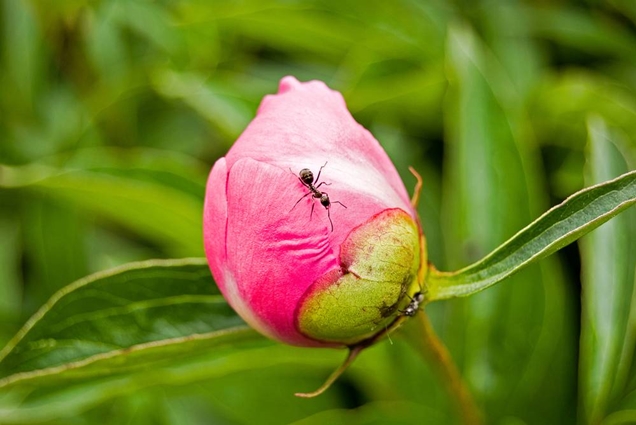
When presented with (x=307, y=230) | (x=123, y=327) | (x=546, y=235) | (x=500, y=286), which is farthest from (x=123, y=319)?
(x=500, y=286)

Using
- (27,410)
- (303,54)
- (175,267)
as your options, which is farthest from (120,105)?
(175,267)

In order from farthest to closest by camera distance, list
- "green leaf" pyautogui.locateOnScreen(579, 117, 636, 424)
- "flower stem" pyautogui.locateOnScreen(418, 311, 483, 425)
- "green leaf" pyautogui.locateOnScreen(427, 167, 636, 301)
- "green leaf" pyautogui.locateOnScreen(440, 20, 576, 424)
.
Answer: "green leaf" pyautogui.locateOnScreen(440, 20, 576, 424) < "green leaf" pyautogui.locateOnScreen(579, 117, 636, 424) < "flower stem" pyautogui.locateOnScreen(418, 311, 483, 425) < "green leaf" pyautogui.locateOnScreen(427, 167, 636, 301)

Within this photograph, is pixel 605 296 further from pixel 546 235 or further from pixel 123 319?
pixel 123 319

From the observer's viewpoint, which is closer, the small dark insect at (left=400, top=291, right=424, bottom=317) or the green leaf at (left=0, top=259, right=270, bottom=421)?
the small dark insect at (left=400, top=291, right=424, bottom=317)

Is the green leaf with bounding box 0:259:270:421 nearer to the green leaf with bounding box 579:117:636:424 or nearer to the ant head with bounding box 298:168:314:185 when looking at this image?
the ant head with bounding box 298:168:314:185

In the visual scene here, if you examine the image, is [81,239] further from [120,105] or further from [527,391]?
[527,391]

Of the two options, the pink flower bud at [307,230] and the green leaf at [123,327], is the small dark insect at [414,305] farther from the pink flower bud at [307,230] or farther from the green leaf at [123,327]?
the green leaf at [123,327]

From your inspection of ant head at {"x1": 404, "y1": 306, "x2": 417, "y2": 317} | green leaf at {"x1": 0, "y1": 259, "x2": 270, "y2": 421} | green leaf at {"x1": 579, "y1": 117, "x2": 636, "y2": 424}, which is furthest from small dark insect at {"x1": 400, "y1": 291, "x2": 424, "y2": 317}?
green leaf at {"x1": 579, "y1": 117, "x2": 636, "y2": 424}

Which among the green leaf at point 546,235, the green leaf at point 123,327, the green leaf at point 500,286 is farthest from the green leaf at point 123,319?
the green leaf at point 500,286

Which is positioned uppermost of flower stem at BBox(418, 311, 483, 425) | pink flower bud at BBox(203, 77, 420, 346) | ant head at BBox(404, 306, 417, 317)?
pink flower bud at BBox(203, 77, 420, 346)
